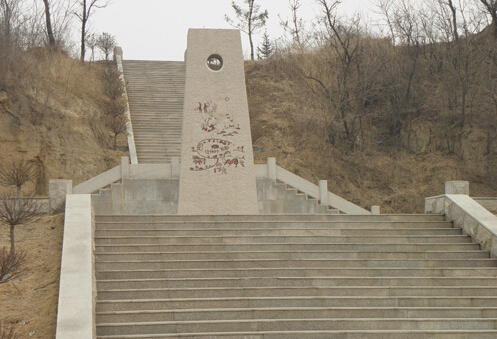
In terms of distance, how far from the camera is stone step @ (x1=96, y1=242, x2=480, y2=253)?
11.4 meters

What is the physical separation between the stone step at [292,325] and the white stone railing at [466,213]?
105 inches

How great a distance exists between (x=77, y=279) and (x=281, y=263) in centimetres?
358

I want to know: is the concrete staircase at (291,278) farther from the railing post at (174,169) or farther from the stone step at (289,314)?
the railing post at (174,169)

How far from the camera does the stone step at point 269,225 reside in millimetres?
12250

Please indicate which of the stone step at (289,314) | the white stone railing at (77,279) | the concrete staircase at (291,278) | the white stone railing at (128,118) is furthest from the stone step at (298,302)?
the white stone railing at (128,118)

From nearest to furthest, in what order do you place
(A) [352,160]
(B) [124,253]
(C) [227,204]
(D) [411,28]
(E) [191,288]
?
(E) [191,288], (B) [124,253], (C) [227,204], (A) [352,160], (D) [411,28]

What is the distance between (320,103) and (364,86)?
2.04 meters

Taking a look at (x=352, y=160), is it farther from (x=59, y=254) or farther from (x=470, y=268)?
(x=59, y=254)

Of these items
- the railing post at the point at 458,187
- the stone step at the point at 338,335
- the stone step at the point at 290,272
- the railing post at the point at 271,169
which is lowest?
the stone step at the point at 338,335

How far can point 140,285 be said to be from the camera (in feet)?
33.6

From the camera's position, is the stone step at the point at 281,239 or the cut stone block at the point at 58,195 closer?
the stone step at the point at 281,239

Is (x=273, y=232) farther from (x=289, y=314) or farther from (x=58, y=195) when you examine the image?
(x=58, y=195)

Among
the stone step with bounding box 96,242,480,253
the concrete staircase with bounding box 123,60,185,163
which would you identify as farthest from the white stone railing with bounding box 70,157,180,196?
the stone step with bounding box 96,242,480,253

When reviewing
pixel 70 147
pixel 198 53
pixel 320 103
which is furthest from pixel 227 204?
pixel 320 103
